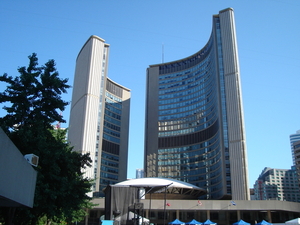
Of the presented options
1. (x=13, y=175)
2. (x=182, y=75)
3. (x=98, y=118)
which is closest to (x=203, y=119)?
(x=182, y=75)

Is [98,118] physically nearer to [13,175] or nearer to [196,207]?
[196,207]

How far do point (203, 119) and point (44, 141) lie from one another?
76.3m

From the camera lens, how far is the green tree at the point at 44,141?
17984 millimetres

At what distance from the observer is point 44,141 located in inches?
719

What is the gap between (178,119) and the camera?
101750 mm

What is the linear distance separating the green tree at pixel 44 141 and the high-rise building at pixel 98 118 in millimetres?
56062

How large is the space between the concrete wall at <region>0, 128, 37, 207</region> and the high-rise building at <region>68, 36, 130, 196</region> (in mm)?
64402

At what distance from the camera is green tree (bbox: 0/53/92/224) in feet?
59.0

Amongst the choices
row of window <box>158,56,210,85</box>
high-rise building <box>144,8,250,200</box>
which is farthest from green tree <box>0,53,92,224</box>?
row of window <box>158,56,210,85</box>

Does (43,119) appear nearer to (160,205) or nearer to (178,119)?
(160,205)

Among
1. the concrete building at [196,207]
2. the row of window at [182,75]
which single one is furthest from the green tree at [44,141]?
the row of window at [182,75]

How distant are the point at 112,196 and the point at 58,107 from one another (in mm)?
10464

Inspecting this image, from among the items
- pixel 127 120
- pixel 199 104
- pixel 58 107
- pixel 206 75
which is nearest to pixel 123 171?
pixel 127 120

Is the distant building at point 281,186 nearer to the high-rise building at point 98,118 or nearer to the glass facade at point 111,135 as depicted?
the high-rise building at point 98,118
